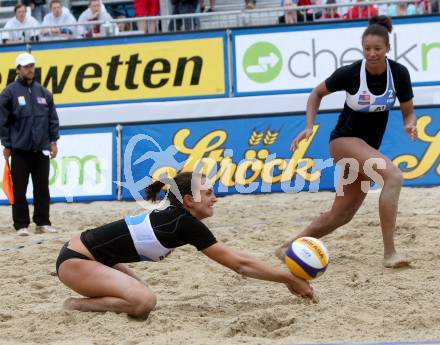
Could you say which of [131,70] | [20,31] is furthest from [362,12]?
[20,31]

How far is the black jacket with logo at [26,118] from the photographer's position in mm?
9570

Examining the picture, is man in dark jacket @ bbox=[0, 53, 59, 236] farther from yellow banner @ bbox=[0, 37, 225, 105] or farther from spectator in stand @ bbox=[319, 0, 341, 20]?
spectator in stand @ bbox=[319, 0, 341, 20]

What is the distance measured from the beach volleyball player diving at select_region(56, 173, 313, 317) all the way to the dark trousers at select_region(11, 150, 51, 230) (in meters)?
4.04

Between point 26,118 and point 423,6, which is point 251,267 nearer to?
point 26,118

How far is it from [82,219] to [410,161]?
4.21 meters

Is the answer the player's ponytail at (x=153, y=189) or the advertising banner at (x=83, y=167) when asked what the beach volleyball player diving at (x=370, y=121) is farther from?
the advertising banner at (x=83, y=167)

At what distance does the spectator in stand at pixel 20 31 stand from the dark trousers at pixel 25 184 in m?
3.46

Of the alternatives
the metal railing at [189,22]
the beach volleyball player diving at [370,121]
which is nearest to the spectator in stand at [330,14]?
the metal railing at [189,22]

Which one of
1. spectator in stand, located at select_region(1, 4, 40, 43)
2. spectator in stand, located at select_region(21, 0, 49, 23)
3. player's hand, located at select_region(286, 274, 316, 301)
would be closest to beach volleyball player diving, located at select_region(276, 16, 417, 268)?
player's hand, located at select_region(286, 274, 316, 301)

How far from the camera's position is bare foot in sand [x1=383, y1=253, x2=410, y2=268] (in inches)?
262

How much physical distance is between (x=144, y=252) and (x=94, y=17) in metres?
8.34

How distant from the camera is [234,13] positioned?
40.5 ft

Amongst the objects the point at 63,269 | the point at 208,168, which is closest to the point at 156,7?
the point at 208,168

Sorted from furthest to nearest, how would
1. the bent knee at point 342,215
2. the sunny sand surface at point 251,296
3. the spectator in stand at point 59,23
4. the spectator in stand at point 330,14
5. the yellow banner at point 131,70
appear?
the spectator in stand at point 59,23 < the spectator in stand at point 330,14 < the yellow banner at point 131,70 < the bent knee at point 342,215 < the sunny sand surface at point 251,296
